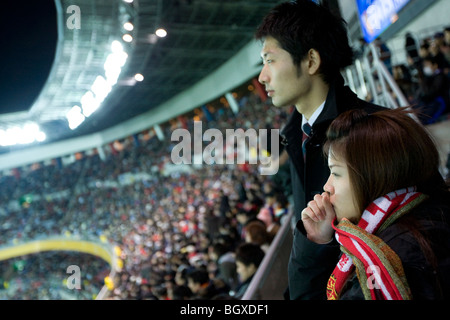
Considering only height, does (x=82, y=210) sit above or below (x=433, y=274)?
above

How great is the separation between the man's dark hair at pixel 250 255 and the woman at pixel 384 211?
172cm

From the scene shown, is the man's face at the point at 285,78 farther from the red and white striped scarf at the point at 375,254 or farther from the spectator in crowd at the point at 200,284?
the spectator in crowd at the point at 200,284

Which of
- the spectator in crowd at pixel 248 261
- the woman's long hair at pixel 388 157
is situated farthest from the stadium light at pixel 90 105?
the woman's long hair at pixel 388 157

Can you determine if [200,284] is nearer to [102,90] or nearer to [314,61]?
[102,90]

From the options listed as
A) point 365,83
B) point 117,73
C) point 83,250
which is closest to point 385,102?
point 365,83

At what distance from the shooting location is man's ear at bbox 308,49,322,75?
36.1 inches

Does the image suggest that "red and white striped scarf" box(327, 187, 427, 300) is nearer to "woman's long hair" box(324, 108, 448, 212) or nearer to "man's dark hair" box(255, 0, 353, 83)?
"woman's long hair" box(324, 108, 448, 212)

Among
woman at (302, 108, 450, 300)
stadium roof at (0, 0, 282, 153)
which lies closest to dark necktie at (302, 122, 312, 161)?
woman at (302, 108, 450, 300)

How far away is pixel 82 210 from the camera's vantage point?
15.6 m

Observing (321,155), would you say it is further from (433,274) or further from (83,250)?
(83,250)

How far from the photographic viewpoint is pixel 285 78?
36.4 inches

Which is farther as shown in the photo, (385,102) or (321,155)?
(385,102)

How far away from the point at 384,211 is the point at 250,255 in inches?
73.6

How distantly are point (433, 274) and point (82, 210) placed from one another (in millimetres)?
16798
